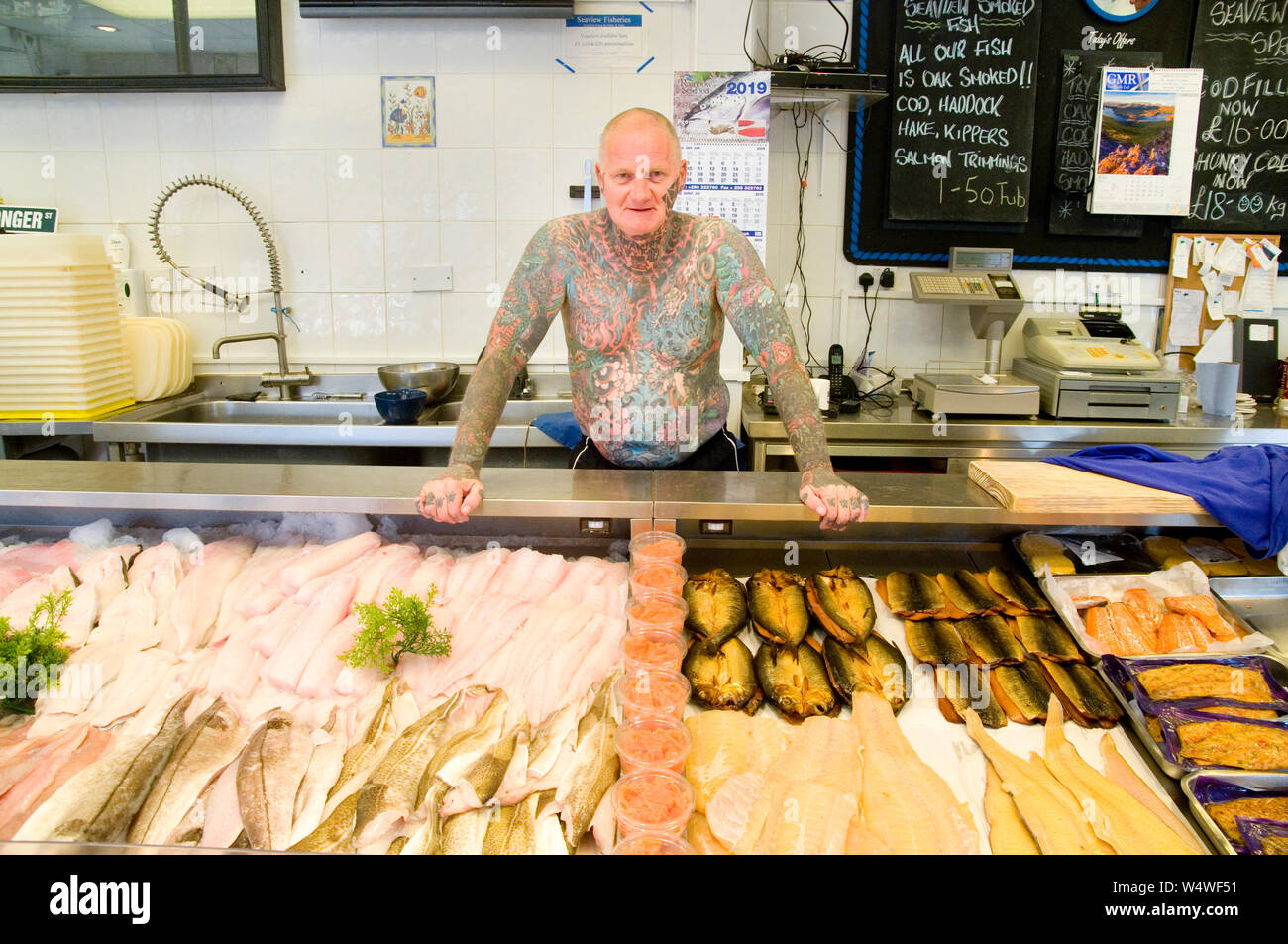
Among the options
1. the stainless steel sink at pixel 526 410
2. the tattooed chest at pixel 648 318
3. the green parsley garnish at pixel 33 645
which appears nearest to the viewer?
the green parsley garnish at pixel 33 645

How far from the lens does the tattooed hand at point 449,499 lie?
1906 millimetres

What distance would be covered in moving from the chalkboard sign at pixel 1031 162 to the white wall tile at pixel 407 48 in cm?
224

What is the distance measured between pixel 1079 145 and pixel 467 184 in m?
3.30

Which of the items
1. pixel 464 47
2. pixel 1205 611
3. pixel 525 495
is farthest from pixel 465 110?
pixel 1205 611

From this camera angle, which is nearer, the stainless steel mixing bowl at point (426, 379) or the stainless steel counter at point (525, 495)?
the stainless steel counter at point (525, 495)

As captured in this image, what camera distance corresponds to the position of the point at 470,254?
14.6ft

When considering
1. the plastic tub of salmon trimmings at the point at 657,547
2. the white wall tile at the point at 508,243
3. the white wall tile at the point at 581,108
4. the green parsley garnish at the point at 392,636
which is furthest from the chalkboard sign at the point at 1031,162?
the green parsley garnish at the point at 392,636

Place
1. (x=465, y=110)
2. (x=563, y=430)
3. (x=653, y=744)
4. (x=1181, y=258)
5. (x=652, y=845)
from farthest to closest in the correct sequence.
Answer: (x=1181, y=258) < (x=465, y=110) < (x=563, y=430) < (x=653, y=744) < (x=652, y=845)

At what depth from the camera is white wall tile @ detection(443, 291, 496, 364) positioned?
4.49 m

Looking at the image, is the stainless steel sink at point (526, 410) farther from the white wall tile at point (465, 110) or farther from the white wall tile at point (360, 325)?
the white wall tile at point (465, 110)

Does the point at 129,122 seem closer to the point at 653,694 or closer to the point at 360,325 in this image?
the point at 360,325
